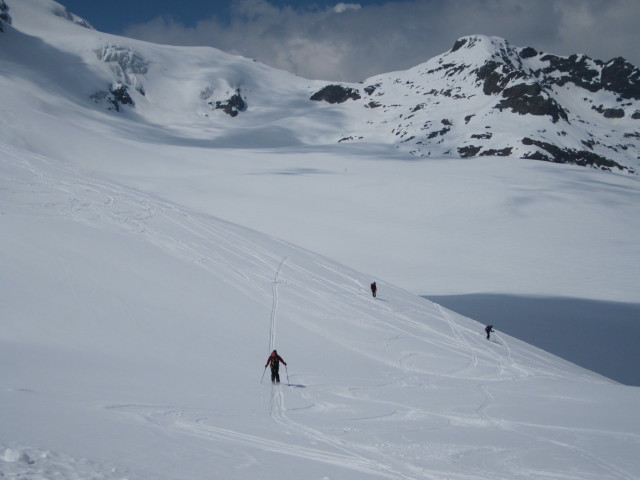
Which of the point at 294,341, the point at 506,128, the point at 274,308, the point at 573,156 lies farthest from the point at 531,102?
the point at 294,341

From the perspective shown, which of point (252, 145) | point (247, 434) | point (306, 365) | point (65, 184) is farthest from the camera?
point (252, 145)

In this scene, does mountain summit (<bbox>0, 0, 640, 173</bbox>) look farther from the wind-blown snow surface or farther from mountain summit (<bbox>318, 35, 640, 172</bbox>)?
the wind-blown snow surface

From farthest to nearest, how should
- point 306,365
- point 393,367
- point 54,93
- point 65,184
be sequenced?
point 54,93 < point 65,184 < point 393,367 < point 306,365

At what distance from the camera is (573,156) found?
150750 millimetres

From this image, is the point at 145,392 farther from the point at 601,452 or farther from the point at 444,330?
the point at 444,330

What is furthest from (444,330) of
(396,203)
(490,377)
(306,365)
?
(396,203)

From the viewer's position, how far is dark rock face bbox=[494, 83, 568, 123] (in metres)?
165

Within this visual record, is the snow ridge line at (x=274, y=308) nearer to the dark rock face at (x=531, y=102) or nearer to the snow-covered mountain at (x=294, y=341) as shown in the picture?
the snow-covered mountain at (x=294, y=341)

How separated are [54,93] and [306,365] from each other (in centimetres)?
15046

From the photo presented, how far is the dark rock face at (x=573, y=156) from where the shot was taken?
469 ft

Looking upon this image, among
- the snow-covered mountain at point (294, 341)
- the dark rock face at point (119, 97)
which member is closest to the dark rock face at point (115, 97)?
the dark rock face at point (119, 97)

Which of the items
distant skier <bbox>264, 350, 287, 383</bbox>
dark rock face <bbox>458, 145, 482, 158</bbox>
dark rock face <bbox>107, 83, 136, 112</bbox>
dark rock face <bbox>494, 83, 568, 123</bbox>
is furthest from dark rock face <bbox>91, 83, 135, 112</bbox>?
distant skier <bbox>264, 350, 287, 383</bbox>

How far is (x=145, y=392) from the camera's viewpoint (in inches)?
348

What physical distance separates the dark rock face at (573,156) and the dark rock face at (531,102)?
20.1 metres
